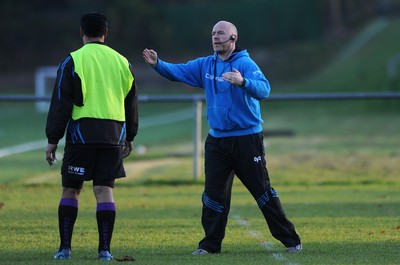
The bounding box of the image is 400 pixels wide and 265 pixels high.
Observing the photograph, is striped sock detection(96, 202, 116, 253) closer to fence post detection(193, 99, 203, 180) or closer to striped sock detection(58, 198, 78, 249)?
striped sock detection(58, 198, 78, 249)

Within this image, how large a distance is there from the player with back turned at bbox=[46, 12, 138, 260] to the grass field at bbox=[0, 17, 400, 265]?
0.46 meters

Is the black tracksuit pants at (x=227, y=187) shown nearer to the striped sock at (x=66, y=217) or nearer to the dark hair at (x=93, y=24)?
the striped sock at (x=66, y=217)

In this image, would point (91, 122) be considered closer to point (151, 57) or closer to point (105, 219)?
point (105, 219)

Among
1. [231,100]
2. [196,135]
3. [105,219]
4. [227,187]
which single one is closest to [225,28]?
[231,100]

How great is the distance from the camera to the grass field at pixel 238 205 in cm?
990

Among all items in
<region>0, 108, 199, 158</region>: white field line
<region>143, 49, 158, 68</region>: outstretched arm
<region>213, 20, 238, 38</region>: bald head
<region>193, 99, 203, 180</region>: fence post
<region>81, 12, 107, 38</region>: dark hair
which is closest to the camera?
<region>81, 12, 107, 38</region>: dark hair

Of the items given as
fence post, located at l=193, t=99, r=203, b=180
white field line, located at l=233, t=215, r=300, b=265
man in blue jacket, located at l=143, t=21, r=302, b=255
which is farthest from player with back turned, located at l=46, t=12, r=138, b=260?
fence post, located at l=193, t=99, r=203, b=180

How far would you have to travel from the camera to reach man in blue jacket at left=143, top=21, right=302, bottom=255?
988 cm

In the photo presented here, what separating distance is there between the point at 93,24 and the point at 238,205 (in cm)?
572

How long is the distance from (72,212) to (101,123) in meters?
0.86

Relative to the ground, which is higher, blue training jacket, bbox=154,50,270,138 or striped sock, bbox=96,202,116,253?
blue training jacket, bbox=154,50,270,138

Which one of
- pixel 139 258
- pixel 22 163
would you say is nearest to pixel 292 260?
pixel 139 258

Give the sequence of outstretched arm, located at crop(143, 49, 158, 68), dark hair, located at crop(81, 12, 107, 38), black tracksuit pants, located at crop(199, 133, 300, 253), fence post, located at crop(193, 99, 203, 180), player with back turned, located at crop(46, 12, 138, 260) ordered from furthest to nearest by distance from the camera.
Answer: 1. fence post, located at crop(193, 99, 203, 180)
2. outstretched arm, located at crop(143, 49, 158, 68)
3. black tracksuit pants, located at crop(199, 133, 300, 253)
4. dark hair, located at crop(81, 12, 107, 38)
5. player with back turned, located at crop(46, 12, 138, 260)

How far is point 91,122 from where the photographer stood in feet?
30.7
